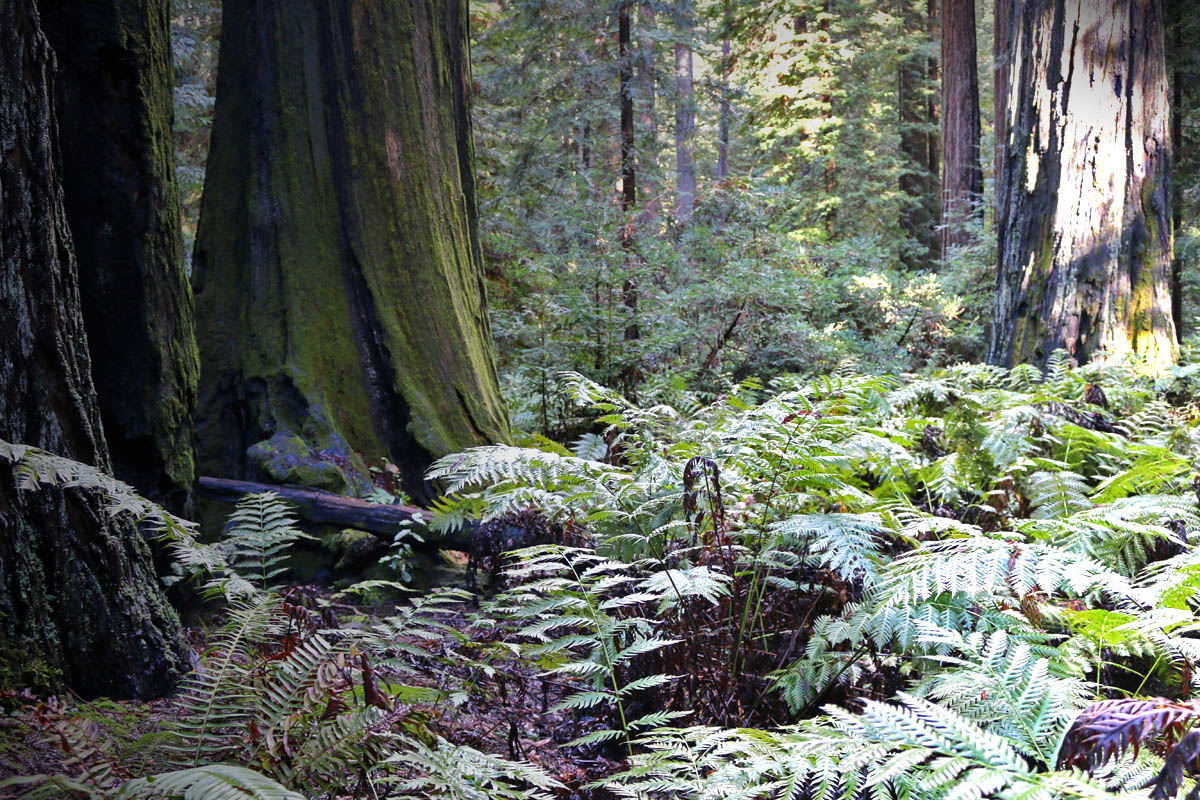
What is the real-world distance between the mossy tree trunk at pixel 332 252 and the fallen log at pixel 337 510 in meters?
0.41

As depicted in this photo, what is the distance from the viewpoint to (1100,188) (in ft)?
18.1

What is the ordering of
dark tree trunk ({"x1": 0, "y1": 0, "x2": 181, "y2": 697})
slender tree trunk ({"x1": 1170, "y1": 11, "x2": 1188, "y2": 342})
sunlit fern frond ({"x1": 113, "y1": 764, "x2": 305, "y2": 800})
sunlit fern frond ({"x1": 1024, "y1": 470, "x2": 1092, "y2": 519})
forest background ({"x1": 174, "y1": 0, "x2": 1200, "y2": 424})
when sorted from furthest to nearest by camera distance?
forest background ({"x1": 174, "y1": 0, "x2": 1200, "y2": 424}), slender tree trunk ({"x1": 1170, "y1": 11, "x2": 1188, "y2": 342}), sunlit fern frond ({"x1": 1024, "y1": 470, "x2": 1092, "y2": 519}), dark tree trunk ({"x1": 0, "y1": 0, "x2": 181, "y2": 697}), sunlit fern frond ({"x1": 113, "y1": 764, "x2": 305, "y2": 800})

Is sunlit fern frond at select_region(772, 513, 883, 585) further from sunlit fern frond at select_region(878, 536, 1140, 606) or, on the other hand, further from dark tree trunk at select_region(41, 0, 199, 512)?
dark tree trunk at select_region(41, 0, 199, 512)

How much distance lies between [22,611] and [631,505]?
2.02 metres

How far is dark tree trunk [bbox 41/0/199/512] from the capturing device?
295 cm

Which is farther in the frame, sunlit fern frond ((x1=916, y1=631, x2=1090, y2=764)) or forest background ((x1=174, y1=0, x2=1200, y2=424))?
forest background ((x1=174, y1=0, x2=1200, y2=424))

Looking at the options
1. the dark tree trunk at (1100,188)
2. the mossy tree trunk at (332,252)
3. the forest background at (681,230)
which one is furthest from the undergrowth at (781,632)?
the forest background at (681,230)

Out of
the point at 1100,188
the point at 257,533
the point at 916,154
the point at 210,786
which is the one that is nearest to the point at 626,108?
the point at 1100,188

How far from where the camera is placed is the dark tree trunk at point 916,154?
19.2 metres

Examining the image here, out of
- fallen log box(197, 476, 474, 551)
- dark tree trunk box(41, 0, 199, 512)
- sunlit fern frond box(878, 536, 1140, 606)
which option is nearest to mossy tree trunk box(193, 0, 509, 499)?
fallen log box(197, 476, 474, 551)

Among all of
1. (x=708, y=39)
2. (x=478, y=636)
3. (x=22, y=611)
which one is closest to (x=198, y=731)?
(x=22, y=611)

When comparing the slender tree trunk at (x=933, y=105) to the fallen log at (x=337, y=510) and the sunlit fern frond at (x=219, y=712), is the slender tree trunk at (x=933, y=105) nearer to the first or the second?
the fallen log at (x=337, y=510)

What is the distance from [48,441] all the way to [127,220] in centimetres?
133

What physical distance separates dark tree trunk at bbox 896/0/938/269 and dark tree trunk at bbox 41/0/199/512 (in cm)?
1820
